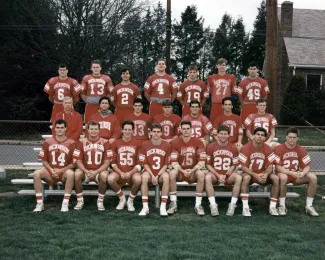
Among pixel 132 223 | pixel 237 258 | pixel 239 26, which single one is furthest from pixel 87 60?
pixel 239 26

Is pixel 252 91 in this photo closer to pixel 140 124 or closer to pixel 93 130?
pixel 140 124

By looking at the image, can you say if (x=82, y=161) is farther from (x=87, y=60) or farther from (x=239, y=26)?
(x=239, y=26)

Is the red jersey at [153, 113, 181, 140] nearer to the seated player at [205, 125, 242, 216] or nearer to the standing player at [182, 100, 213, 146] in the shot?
the standing player at [182, 100, 213, 146]

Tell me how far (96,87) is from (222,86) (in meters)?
2.62

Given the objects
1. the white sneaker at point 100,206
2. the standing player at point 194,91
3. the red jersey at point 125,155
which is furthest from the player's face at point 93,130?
the standing player at point 194,91

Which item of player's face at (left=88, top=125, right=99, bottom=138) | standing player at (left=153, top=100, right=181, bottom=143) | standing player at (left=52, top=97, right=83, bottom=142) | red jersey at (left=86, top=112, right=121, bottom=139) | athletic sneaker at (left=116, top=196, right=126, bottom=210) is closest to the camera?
athletic sneaker at (left=116, top=196, right=126, bottom=210)

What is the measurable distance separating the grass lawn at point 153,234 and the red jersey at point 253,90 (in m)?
2.67

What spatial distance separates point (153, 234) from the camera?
5.53 metres

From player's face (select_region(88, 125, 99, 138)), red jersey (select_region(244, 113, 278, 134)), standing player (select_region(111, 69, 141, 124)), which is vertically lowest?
player's face (select_region(88, 125, 99, 138))

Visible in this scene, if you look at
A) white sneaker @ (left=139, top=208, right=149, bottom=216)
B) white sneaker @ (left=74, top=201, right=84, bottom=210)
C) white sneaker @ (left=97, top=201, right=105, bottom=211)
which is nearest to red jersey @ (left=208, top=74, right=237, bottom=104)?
white sneaker @ (left=139, top=208, right=149, bottom=216)

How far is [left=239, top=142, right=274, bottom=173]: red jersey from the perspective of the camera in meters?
7.05


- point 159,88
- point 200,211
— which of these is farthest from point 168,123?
point 200,211

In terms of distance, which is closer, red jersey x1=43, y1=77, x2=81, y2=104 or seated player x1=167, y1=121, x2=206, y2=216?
seated player x1=167, y1=121, x2=206, y2=216

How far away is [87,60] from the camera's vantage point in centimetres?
2012
